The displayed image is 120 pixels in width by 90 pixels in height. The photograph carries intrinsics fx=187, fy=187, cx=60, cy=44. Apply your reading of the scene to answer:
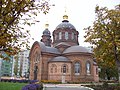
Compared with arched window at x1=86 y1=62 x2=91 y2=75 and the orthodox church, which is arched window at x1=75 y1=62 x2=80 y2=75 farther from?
arched window at x1=86 y1=62 x2=91 y2=75

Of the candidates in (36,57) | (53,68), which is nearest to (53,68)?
(53,68)

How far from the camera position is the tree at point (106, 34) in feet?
65.1

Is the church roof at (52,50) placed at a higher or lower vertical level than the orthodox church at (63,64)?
higher

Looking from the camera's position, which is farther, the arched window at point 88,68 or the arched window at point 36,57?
the arched window at point 36,57

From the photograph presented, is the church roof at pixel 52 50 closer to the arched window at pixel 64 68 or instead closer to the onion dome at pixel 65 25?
the arched window at pixel 64 68

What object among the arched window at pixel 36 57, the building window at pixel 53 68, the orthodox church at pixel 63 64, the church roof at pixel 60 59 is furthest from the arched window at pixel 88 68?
the arched window at pixel 36 57

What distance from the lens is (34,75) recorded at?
42.4m

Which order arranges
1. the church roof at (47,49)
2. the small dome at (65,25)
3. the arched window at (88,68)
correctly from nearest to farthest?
the arched window at (88,68) → the church roof at (47,49) → the small dome at (65,25)

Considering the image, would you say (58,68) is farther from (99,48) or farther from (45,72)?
(99,48)

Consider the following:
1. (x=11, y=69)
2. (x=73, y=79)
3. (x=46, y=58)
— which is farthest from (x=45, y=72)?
(x=11, y=69)

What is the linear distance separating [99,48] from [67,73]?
17985 mm

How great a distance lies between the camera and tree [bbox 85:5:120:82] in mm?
19844

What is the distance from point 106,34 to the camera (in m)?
20.3

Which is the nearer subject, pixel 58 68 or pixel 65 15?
pixel 58 68
